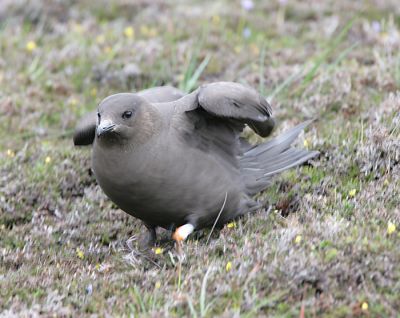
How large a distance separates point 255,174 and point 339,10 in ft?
13.8

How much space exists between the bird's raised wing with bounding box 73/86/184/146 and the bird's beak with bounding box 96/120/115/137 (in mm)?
517

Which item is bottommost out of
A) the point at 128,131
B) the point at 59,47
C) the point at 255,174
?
the point at 59,47

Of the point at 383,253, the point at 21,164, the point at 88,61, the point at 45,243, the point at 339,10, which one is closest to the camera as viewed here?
the point at 383,253

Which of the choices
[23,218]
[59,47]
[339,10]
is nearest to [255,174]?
[23,218]

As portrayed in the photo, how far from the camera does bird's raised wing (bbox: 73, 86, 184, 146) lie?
509 centimetres

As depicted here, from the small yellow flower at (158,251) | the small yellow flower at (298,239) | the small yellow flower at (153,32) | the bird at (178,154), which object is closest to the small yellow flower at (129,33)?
the small yellow flower at (153,32)

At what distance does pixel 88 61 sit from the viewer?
7.62 metres

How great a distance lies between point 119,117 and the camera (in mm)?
4605

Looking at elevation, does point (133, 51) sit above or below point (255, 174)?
below

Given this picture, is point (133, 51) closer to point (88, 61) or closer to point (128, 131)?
point (88, 61)

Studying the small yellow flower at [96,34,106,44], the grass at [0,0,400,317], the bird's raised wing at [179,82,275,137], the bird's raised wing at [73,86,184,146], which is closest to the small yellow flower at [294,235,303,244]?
the grass at [0,0,400,317]

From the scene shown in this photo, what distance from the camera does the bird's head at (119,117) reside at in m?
4.54

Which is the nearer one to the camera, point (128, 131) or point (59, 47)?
point (128, 131)

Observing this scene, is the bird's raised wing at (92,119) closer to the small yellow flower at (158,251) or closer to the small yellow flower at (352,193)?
the small yellow flower at (158,251)
